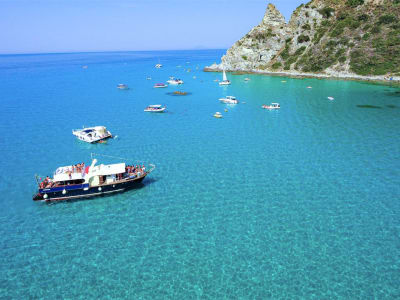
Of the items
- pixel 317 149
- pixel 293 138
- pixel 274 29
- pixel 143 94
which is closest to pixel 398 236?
pixel 317 149

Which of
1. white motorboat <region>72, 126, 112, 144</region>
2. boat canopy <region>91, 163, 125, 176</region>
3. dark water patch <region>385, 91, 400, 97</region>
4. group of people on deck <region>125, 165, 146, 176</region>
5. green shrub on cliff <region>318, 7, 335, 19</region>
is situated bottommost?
group of people on deck <region>125, 165, 146, 176</region>

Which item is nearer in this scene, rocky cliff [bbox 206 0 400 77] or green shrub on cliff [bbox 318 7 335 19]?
rocky cliff [bbox 206 0 400 77]

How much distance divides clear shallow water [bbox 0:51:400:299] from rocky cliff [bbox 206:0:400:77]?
8673cm

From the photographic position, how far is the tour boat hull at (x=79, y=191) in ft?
134

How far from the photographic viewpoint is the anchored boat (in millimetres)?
41094

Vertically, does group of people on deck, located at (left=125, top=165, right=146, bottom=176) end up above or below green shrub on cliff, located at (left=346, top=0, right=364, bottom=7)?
below

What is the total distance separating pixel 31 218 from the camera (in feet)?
124

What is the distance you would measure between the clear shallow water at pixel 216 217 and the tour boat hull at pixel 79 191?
5.11 feet

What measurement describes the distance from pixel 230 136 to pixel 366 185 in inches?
1285

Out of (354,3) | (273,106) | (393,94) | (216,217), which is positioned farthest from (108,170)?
(354,3)

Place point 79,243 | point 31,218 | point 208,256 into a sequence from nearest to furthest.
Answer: point 208,256 → point 79,243 → point 31,218

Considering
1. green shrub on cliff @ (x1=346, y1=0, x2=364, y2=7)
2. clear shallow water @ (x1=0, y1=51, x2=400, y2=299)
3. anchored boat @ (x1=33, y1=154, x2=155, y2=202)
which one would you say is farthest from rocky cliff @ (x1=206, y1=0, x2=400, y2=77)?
anchored boat @ (x1=33, y1=154, x2=155, y2=202)

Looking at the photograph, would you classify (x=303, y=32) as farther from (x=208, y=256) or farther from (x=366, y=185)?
(x=208, y=256)

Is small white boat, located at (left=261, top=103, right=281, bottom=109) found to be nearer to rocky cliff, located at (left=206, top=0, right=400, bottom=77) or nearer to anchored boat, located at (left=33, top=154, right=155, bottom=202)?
anchored boat, located at (left=33, top=154, right=155, bottom=202)
